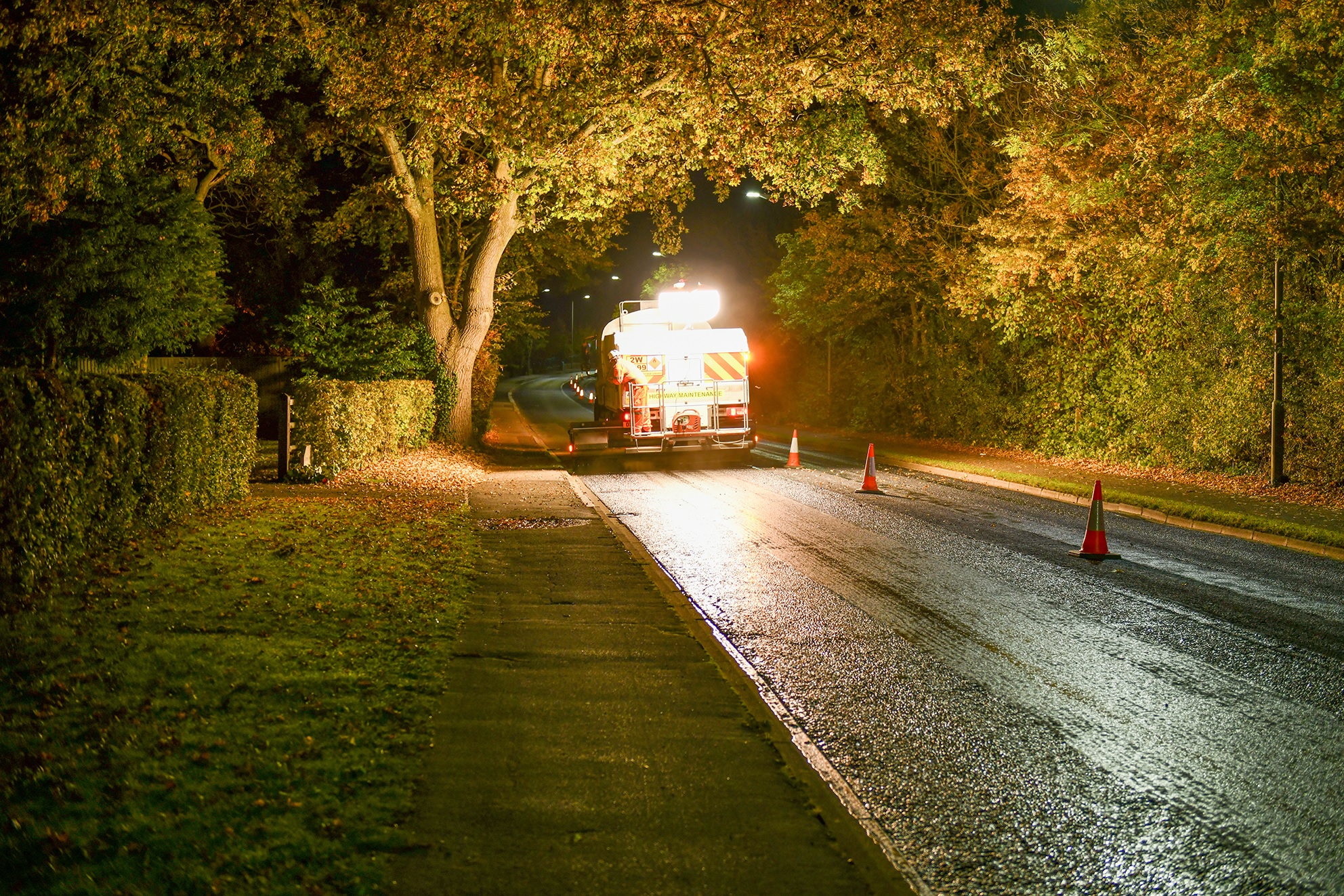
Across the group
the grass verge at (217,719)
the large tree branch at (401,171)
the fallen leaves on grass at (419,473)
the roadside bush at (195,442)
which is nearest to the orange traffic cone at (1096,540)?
the grass verge at (217,719)

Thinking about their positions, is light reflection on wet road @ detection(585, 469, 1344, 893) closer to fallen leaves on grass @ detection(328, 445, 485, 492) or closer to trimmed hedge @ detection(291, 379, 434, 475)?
fallen leaves on grass @ detection(328, 445, 485, 492)

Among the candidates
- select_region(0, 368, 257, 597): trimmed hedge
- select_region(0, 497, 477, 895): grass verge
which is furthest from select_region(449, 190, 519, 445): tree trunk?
select_region(0, 497, 477, 895): grass verge

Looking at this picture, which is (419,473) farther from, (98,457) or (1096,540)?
(1096,540)

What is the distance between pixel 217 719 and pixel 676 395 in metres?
17.3

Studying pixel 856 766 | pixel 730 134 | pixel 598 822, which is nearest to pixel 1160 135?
pixel 730 134

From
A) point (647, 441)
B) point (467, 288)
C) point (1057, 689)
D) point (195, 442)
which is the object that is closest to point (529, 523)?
point (195, 442)

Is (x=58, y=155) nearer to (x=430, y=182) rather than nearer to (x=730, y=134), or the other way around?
(x=430, y=182)

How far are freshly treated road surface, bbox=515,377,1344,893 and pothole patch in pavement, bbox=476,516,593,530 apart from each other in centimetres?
88

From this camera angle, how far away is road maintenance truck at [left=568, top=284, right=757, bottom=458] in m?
22.2

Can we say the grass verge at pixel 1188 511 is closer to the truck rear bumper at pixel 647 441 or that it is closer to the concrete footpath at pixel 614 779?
the truck rear bumper at pixel 647 441

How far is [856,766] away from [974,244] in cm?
2612

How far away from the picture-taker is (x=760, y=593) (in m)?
9.63

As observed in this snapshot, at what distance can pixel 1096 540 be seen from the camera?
11828 millimetres

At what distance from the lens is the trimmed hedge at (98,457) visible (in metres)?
7.30
